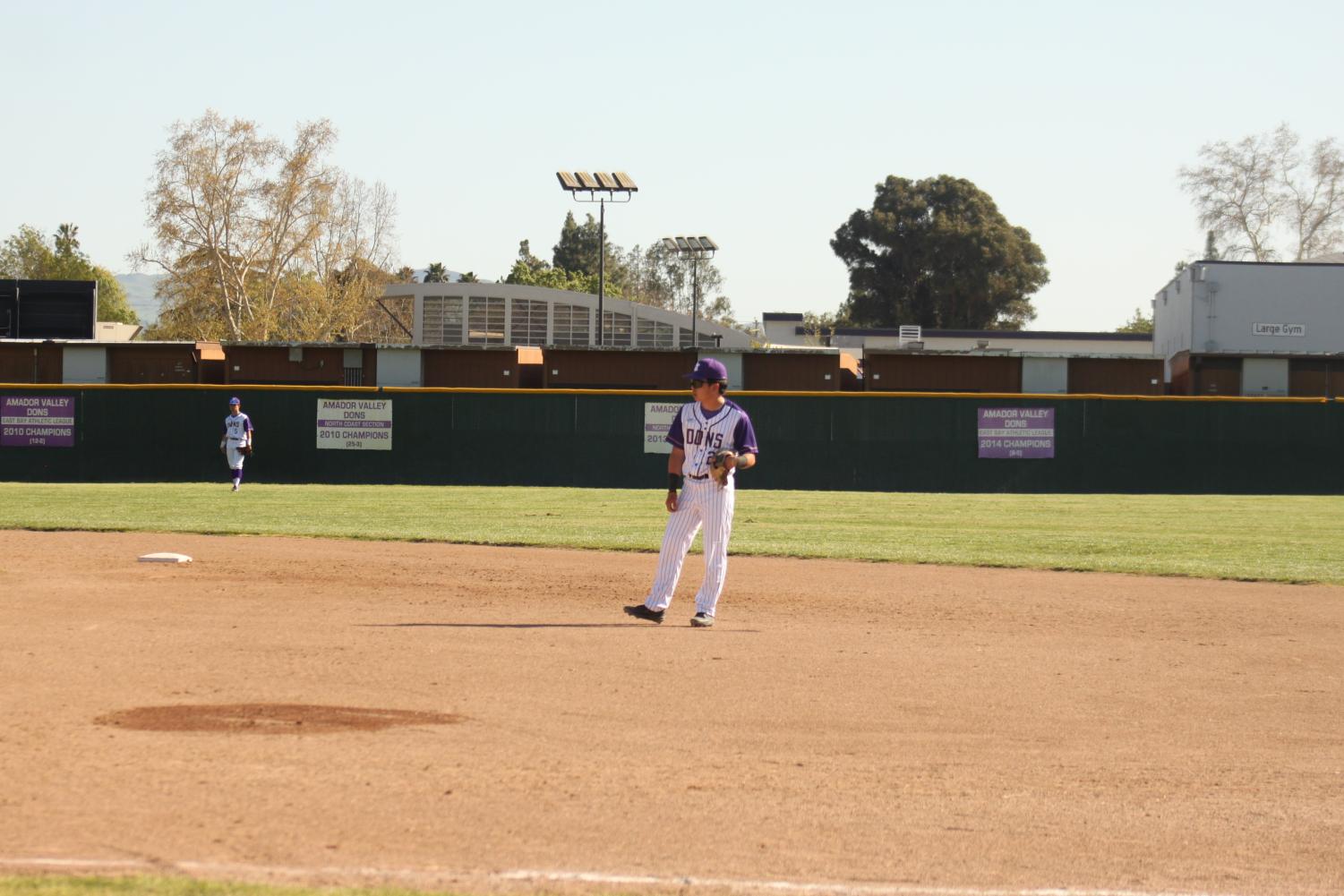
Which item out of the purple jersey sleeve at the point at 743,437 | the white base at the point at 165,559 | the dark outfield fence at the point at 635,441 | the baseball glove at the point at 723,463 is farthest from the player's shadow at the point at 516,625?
the dark outfield fence at the point at 635,441

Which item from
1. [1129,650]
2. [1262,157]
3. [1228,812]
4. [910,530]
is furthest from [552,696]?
[1262,157]

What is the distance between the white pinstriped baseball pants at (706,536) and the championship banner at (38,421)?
24244 mm

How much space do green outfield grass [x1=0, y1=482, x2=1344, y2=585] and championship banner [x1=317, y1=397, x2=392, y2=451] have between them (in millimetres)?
2057

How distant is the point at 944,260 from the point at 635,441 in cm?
5928

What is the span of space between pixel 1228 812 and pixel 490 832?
2.86 meters

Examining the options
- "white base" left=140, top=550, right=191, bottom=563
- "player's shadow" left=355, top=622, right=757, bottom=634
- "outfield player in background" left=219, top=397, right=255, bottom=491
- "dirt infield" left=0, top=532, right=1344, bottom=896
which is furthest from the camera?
"outfield player in background" left=219, top=397, right=255, bottom=491

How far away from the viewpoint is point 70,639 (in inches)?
351

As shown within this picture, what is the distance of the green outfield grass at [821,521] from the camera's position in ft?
52.3

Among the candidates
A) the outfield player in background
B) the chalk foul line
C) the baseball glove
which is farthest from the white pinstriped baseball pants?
the outfield player in background

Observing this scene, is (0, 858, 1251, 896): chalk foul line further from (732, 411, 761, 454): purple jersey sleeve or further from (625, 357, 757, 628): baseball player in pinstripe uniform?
(732, 411, 761, 454): purple jersey sleeve

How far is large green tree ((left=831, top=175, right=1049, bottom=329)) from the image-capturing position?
85500 millimetres

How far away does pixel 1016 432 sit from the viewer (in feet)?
101

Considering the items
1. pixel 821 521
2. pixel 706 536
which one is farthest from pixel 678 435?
pixel 821 521

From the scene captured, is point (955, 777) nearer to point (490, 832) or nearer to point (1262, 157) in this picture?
point (490, 832)
